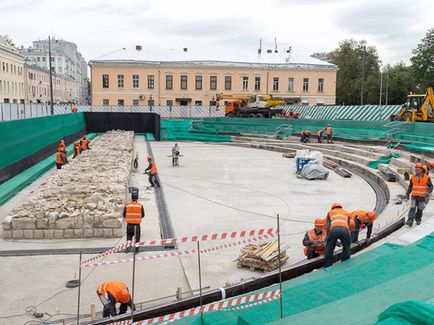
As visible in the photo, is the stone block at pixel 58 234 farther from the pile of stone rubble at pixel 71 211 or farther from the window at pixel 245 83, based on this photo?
the window at pixel 245 83

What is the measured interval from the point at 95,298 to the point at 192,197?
8.43m

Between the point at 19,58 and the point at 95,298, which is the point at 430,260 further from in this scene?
the point at 19,58

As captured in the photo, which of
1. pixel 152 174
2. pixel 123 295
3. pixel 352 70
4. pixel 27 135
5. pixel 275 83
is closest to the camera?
pixel 123 295

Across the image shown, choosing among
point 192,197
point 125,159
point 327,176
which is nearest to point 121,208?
point 192,197

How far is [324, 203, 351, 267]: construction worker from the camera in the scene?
7621mm

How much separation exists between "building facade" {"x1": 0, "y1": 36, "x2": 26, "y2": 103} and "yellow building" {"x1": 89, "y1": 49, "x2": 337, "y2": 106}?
1660 centimetres

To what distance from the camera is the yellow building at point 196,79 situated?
54250 millimetres

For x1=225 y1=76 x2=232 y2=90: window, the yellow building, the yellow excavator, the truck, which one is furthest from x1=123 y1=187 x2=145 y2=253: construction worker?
x1=225 y1=76 x2=232 y2=90: window

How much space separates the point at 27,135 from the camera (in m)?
21.9

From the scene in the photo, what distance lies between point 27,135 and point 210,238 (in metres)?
15.2

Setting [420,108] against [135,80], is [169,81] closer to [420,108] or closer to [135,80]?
[135,80]

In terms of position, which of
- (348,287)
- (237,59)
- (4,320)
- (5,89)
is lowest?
(4,320)

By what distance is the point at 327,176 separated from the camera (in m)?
20.0

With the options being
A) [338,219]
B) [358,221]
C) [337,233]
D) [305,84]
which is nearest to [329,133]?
[358,221]
